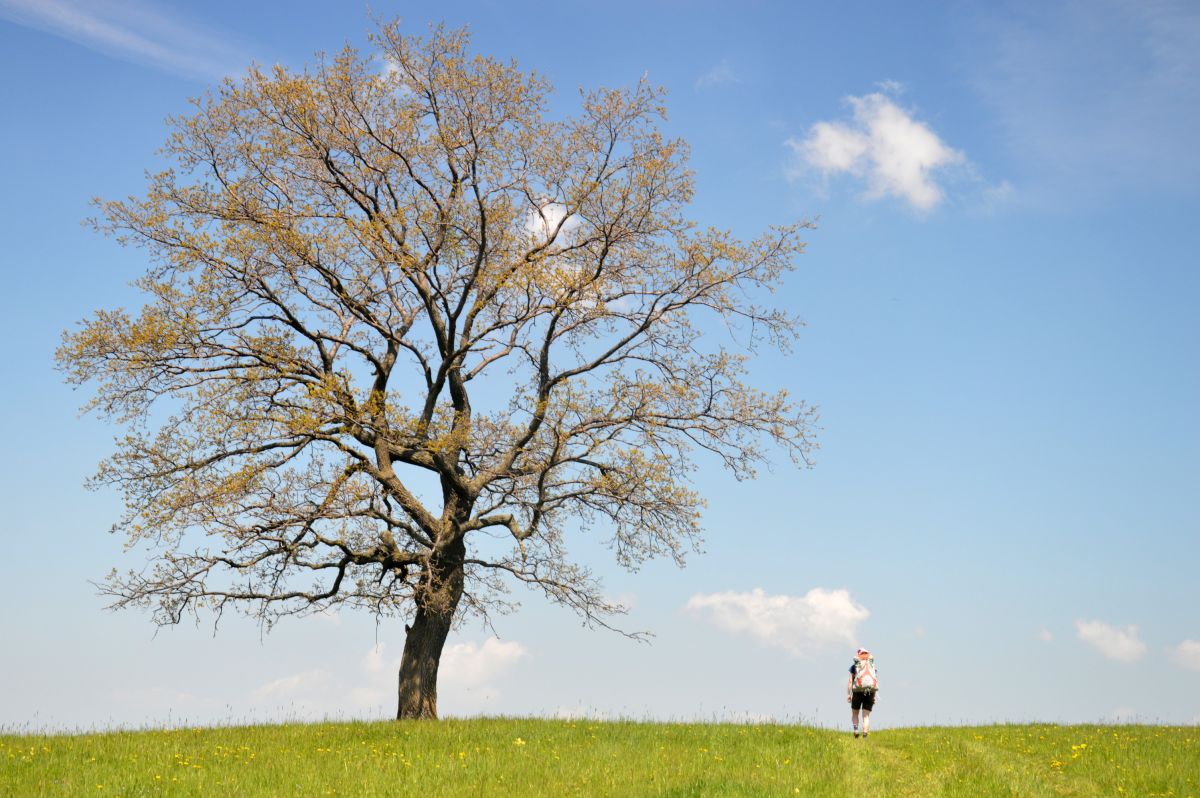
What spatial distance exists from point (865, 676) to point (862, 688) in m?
0.27

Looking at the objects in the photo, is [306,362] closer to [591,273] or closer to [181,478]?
[181,478]

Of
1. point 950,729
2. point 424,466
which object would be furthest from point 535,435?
point 950,729

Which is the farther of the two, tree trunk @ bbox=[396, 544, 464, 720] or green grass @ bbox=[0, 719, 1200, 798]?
tree trunk @ bbox=[396, 544, 464, 720]

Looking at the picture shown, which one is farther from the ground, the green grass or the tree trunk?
the tree trunk

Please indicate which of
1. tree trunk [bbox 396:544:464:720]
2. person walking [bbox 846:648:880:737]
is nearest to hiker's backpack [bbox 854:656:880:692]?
person walking [bbox 846:648:880:737]

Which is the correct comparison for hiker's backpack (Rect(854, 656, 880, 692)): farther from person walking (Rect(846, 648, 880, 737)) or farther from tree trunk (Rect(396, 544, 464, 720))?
tree trunk (Rect(396, 544, 464, 720))

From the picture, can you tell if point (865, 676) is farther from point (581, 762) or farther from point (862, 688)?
point (581, 762)

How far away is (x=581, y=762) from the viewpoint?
52.9ft

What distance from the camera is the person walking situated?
71.5 ft

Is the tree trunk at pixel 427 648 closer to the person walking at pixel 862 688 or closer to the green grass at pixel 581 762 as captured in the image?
the green grass at pixel 581 762

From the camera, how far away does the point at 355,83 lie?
74.3 feet

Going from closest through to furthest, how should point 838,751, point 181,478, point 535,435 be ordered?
point 838,751 < point 181,478 < point 535,435

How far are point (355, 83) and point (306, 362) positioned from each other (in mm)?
6393

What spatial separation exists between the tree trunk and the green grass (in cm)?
148
